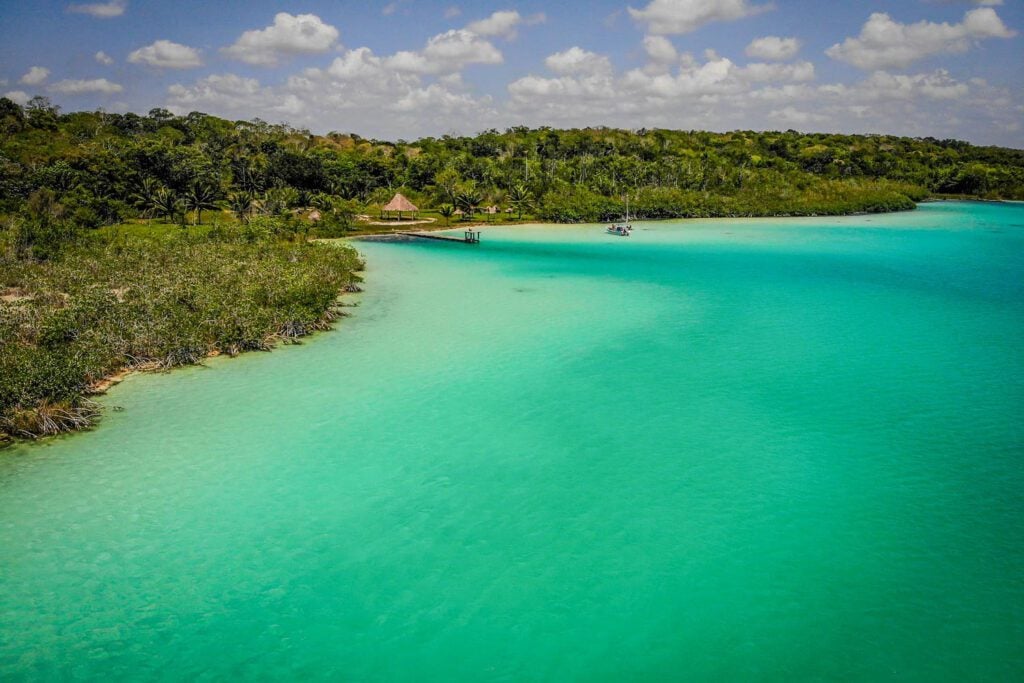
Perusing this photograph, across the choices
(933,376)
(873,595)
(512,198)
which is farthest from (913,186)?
(873,595)

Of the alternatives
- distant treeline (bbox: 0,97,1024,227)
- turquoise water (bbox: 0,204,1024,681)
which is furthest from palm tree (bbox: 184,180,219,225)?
turquoise water (bbox: 0,204,1024,681)

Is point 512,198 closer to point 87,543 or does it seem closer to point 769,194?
point 769,194

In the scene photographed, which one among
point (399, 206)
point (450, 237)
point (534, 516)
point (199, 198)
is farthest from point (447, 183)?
point (534, 516)

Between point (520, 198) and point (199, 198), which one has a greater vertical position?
point (520, 198)

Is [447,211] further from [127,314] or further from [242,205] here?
[127,314]

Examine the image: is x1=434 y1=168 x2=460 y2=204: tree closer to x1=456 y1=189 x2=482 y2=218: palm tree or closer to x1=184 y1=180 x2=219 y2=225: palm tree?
x1=456 y1=189 x2=482 y2=218: palm tree

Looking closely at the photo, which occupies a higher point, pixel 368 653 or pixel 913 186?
pixel 913 186
